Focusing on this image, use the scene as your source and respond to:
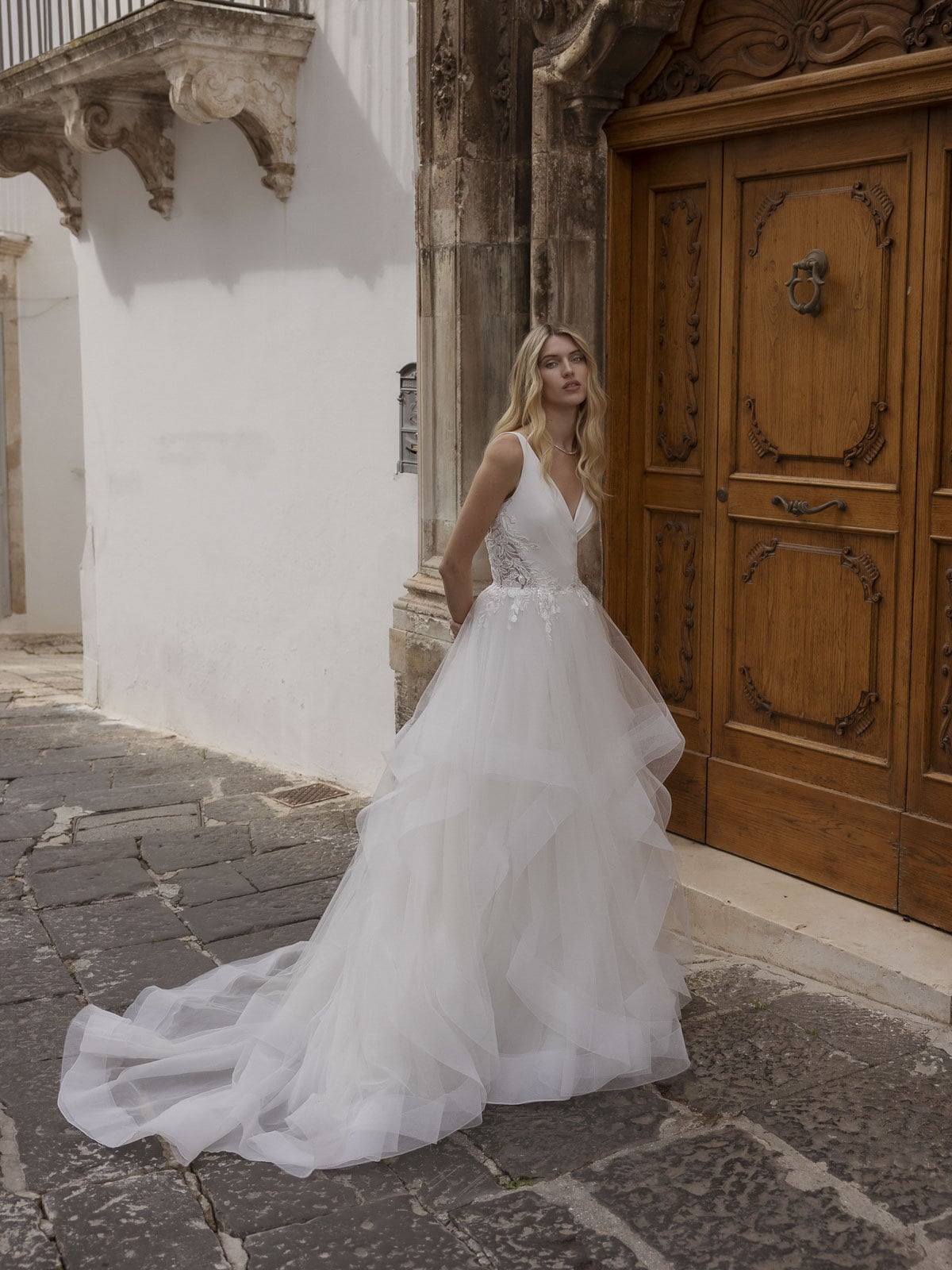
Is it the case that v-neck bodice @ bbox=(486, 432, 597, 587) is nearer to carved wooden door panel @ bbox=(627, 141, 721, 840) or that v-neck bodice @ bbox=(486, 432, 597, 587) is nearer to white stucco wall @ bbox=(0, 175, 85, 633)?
carved wooden door panel @ bbox=(627, 141, 721, 840)

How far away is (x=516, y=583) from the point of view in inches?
159

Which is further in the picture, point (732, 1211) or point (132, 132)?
point (132, 132)

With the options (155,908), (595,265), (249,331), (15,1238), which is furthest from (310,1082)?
(249,331)

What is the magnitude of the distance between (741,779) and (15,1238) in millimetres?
2775

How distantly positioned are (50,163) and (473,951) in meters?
6.88

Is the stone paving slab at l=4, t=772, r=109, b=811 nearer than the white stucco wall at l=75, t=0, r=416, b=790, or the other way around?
the white stucco wall at l=75, t=0, r=416, b=790

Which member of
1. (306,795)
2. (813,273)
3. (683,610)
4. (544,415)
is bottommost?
(306,795)

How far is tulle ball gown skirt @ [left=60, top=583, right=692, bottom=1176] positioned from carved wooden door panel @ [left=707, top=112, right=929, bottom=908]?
76 cm

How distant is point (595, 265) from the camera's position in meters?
5.09

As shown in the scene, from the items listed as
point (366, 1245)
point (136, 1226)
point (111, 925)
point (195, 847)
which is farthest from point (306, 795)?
point (366, 1245)

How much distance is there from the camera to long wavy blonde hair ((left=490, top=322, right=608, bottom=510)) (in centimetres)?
395

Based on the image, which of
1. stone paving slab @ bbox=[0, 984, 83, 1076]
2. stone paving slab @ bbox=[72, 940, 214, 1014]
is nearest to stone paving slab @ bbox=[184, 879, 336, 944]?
stone paving slab @ bbox=[72, 940, 214, 1014]

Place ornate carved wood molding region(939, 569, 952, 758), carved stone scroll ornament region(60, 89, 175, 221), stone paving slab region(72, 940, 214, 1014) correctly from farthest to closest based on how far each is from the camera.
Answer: carved stone scroll ornament region(60, 89, 175, 221) < stone paving slab region(72, 940, 214, 1014) < ornate carved wood molding region(939, 569, 952, 758)

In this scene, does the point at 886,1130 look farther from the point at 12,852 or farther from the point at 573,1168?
the point at 12,852
